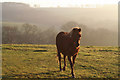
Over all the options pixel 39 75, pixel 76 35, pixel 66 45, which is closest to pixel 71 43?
pixel 66 45

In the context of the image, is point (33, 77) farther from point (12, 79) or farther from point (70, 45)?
point (70, 45)

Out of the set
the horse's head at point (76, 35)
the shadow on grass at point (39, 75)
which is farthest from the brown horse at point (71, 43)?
the shadow on grass at point (39, 75)

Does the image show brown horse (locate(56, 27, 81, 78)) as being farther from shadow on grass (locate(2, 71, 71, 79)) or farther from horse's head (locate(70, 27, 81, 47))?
shadow on grass (locate(2, 71, 71, 79))

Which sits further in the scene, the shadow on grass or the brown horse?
the shadow on grass

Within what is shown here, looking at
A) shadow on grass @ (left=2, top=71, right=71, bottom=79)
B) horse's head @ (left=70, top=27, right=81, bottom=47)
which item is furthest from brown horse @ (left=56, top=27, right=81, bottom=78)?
shadow on grass @ (left=2, top=71, right=71, bottom=79)

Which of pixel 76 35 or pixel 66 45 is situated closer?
pixel 76 35

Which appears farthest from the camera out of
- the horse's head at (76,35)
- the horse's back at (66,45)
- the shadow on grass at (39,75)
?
the shadow on grass at (39,75)

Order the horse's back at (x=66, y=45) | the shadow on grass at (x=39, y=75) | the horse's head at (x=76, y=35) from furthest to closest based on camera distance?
the shadow on grass at (x=39, y=75), the horse's back at (x=66, y=45), the horse's head at (x=76, y=35)

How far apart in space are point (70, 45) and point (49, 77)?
10.6 ft

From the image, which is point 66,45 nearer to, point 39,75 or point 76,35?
point 76,35

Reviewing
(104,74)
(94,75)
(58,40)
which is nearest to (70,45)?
(58,40)

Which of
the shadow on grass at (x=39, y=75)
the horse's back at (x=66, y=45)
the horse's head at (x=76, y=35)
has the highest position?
the horse's head at (x=76, y=35)

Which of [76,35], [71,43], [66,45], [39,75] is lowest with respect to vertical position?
[39,75]

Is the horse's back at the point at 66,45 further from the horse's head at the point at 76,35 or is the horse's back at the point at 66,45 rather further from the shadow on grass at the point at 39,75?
the shadow on grass at the point at 39,75
